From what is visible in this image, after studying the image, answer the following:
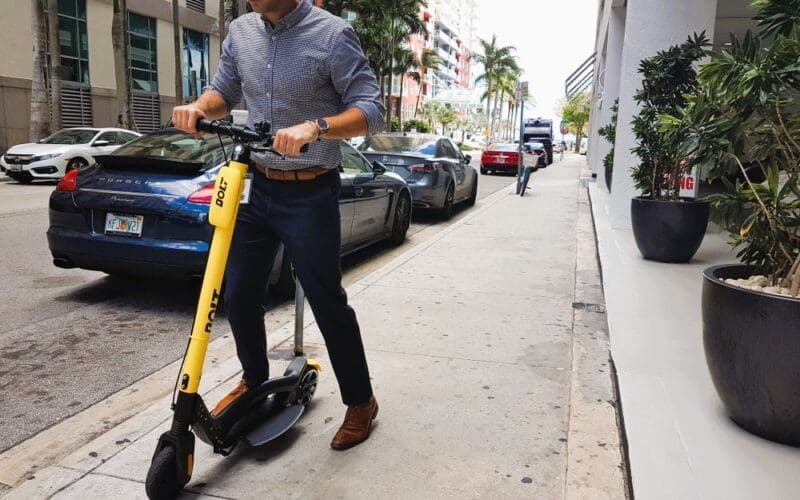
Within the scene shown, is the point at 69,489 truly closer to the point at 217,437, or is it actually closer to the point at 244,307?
the point at 217,437

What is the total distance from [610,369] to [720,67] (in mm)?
1880

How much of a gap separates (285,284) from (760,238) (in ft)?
12.7

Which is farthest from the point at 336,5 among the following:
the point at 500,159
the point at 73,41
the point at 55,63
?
the point at 55,63

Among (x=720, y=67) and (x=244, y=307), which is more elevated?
(x=720, y=67)

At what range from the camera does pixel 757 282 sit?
2.99 metres

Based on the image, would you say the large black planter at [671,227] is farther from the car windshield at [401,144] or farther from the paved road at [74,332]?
the car windshield at [401,144]

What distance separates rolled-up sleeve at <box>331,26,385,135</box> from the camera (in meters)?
2.64

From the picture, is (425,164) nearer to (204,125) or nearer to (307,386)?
(307,386)

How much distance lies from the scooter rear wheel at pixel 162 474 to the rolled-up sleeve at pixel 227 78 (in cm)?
150

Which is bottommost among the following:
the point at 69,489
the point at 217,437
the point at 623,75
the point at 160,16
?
the point at 69,489

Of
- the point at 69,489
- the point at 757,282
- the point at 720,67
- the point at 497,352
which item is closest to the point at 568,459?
the point at 757,282

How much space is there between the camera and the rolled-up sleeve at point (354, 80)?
264 cm

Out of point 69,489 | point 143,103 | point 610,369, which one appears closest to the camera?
point 69,489

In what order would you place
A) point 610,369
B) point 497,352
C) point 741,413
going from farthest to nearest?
point 497,352
point 610,369
point 741,413
